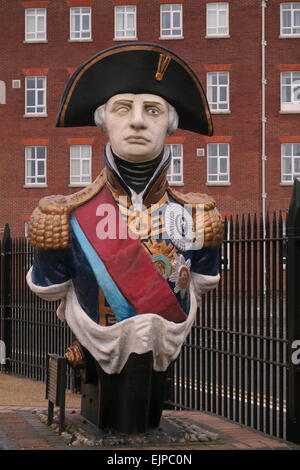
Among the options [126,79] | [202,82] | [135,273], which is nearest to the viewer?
[135,273]

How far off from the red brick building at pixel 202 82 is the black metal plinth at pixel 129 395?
955 inches

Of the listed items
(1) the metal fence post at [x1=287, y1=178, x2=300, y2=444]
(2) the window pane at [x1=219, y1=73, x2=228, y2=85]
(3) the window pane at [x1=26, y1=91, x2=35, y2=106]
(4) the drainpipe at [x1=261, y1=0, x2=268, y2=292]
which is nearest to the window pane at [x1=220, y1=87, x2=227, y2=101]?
(2) the window pane at [x1=219, y1=73, x2=228, y2=85]

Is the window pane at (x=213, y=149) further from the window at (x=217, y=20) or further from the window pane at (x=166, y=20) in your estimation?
the window pane at (x=166, y=20)

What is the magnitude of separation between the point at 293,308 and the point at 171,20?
Result: 25.5 m

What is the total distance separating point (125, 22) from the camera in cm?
3081

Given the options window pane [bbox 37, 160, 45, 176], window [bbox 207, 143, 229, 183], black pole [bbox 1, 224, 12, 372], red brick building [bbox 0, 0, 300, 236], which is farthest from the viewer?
window pane [bbox 37, 160, 45, 176]

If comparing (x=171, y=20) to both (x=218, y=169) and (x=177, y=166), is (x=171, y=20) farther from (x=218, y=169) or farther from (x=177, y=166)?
(x=218, y=169)

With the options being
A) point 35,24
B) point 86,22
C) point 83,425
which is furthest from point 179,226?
point 35,24

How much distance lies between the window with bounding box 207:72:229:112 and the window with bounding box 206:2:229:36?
143 centimetres

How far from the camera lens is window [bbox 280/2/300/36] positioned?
3042 centimetres

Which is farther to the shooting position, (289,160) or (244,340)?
(289,160)

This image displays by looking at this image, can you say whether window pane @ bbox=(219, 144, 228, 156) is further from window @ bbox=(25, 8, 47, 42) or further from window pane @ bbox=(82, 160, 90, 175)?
window @ bbox=(25, 8, 47, 42)

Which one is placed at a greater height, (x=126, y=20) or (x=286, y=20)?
(x=126, y=20)
